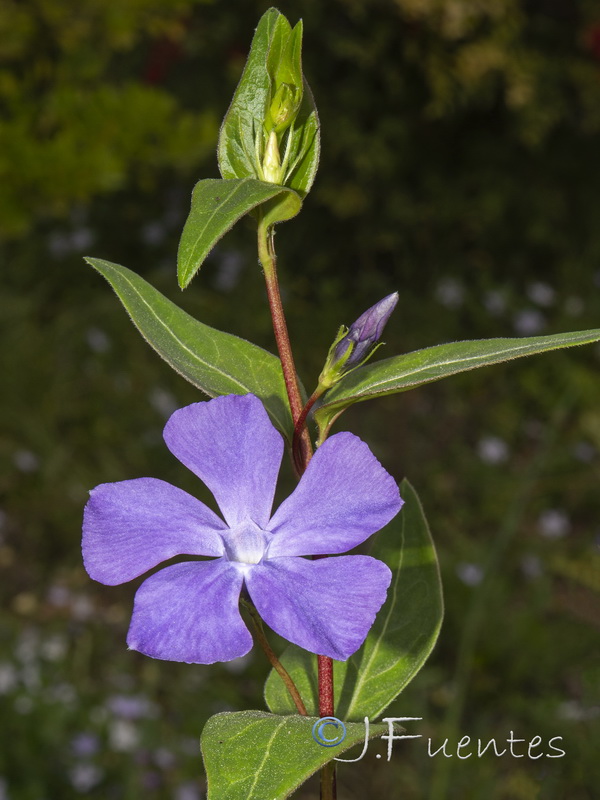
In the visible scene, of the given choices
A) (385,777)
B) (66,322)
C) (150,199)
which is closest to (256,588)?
(385,777)

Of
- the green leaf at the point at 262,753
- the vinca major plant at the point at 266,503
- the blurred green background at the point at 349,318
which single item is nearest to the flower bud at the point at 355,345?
the vinca major plant at the point at 266,503

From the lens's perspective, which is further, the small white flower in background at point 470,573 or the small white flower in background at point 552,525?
the small white flower in background at point 552,525

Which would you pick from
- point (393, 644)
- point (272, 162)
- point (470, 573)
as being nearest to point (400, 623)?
point (393, 644)

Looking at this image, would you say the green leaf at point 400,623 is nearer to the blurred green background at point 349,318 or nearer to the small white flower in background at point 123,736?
the blurred green background at point 349,318

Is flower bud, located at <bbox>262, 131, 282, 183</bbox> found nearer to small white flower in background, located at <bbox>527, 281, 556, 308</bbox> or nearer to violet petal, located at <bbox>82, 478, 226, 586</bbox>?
violet petal, located at <bbox>82, 478, 226, 586</bbox>

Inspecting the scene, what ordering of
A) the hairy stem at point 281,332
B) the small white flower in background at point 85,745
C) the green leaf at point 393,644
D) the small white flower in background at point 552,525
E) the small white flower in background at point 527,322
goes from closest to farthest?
1. the hairy stem at point 281,332
2. the green leaf at point 393,644
3. the small white flower in background at point 85,745
4. the small white flower in background at point 552,525
5. the small white flower in background at point 527,322

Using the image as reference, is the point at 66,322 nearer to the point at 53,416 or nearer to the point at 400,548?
the point at 53,416

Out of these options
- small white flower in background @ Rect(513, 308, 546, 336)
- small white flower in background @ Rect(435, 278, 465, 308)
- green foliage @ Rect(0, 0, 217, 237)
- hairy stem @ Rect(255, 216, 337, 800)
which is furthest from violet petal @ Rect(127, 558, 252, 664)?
small white flower in background @ Rect(435, 278, 465, 308)
